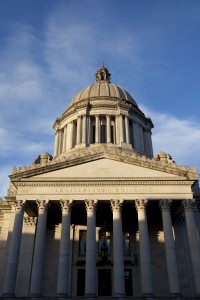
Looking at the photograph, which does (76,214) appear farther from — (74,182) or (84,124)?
(84,124)

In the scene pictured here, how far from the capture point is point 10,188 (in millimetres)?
34406

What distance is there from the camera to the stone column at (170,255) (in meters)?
25.5

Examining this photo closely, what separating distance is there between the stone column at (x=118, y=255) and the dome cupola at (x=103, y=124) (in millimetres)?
15245

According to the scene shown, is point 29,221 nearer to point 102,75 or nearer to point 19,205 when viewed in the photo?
point 19,205

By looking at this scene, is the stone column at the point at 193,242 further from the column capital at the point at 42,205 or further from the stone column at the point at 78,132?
the stone column at the point at 78,132

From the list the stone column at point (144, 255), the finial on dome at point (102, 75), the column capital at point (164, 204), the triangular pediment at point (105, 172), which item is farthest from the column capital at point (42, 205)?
the finial on dome at point (102, 75)

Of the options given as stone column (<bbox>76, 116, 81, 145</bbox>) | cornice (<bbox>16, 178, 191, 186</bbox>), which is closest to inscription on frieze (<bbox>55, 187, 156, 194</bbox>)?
cornice (<bbox>16, 178, 191, 186</bbox>)

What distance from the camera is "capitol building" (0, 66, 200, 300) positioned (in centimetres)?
2644

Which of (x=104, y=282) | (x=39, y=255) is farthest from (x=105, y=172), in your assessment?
(x=104, y=282)

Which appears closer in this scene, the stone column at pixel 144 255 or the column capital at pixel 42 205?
the stone column at pixel 144 255

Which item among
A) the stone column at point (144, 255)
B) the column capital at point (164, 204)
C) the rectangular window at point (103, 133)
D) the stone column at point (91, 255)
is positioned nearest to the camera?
the stone column at point (91, 255)

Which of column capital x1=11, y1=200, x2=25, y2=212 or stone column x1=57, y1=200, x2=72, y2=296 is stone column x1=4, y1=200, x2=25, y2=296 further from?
stone column x1=57, y1=200, x2=72, y2=296

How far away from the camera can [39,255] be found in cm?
2670

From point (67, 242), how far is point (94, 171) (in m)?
7.12
